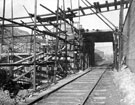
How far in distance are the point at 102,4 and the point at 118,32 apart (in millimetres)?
2418

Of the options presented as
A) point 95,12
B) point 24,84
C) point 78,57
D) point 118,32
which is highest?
point 95,12

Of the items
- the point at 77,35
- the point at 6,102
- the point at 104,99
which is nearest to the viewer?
the point at 6,102

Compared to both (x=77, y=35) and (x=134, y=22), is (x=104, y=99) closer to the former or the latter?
(x=134, y=22)

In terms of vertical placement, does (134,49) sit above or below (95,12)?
below

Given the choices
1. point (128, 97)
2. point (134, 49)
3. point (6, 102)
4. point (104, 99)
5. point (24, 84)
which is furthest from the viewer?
point (24, 84)

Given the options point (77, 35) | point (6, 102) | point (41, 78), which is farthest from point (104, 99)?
point (77, 35)

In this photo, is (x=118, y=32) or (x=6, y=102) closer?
(x=6, y=102)

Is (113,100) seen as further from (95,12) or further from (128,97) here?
(95,12)

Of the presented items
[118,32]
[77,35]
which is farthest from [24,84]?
[77,35]

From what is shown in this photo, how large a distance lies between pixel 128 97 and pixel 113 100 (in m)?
0.56

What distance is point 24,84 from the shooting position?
45.4 ft

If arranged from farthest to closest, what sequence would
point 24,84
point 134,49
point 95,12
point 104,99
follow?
point 95,12
point 24,84
point 134,49
point 104,99

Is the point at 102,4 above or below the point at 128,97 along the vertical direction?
above

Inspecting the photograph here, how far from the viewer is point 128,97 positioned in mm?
6633
